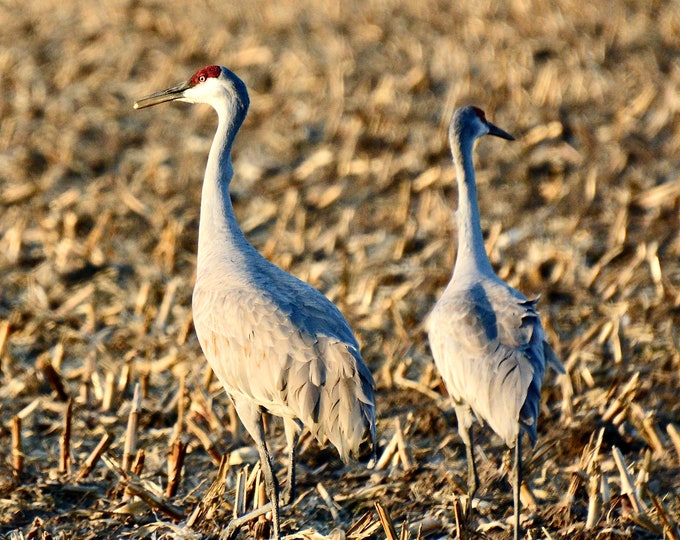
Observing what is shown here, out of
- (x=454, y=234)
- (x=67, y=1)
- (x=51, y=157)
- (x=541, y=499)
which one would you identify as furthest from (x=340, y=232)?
(x=67, y=1)

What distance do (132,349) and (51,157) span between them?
3015 mm

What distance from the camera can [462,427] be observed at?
4422 millimetres

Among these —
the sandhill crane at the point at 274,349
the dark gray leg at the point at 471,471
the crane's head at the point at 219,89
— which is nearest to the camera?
the sandhill crane at the point at 274,349

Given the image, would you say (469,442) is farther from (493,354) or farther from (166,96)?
(166,96)

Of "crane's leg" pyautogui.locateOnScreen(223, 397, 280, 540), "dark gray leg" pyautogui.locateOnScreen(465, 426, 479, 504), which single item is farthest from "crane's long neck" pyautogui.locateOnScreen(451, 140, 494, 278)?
"crane's leg" pyautogui.locateOnScreen(223, 397, 280, 540)

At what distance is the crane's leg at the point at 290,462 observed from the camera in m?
4.16

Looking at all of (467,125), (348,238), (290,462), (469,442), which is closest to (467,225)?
(467,125)

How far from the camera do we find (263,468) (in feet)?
13.3

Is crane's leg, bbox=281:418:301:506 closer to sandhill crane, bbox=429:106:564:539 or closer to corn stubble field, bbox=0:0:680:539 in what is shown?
corn stubble field, bbox=0:0:680:539

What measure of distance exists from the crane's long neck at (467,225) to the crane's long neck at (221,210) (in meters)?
0.98

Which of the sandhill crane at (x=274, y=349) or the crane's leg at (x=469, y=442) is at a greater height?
the sandhill crane at (x=274, y=349)

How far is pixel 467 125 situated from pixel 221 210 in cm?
132

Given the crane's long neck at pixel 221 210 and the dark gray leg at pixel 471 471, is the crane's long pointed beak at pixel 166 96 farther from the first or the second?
the dark gray leg at pixel 471 471

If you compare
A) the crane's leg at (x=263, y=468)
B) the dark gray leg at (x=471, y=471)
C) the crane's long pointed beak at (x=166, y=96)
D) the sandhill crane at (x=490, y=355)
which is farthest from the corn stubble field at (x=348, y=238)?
the crane's long pointed beak at (x=166, y=96)
